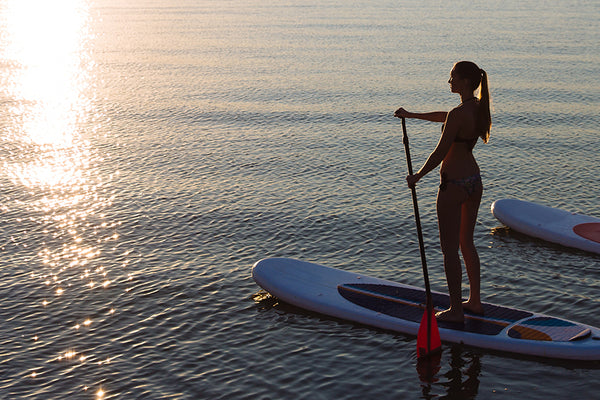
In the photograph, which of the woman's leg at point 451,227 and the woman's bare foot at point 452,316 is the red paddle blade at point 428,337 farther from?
the woman's leg at point 451,227

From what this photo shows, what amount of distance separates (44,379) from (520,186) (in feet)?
43.7

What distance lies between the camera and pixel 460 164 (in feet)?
30.2

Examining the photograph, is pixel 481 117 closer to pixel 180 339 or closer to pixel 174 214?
pixel 180 339

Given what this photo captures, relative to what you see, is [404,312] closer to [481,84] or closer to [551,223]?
[481,84]

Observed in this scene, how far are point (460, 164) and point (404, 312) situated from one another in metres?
2.58

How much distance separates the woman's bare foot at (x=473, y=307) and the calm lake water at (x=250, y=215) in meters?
0.58

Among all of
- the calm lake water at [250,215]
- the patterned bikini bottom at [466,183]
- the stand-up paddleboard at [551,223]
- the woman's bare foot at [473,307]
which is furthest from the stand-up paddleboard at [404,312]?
the stand-up paddleboard at [551,223]

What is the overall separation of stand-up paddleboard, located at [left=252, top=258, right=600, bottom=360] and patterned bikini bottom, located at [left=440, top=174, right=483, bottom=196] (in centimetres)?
199

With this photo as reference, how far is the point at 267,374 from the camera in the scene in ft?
32.3

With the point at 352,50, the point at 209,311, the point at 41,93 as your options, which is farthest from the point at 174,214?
the point at 352,50

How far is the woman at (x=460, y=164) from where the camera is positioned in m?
8.99

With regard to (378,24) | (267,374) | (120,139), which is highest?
(378,24)

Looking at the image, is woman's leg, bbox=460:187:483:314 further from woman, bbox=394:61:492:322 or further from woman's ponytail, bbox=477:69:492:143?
woman's ponytail, bbox=477:69:492:143

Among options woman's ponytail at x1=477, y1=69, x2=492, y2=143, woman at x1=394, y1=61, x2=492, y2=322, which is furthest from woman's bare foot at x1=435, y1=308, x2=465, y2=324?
woman's ponytail at x1=477, y1=69, x2=492, y2=143
